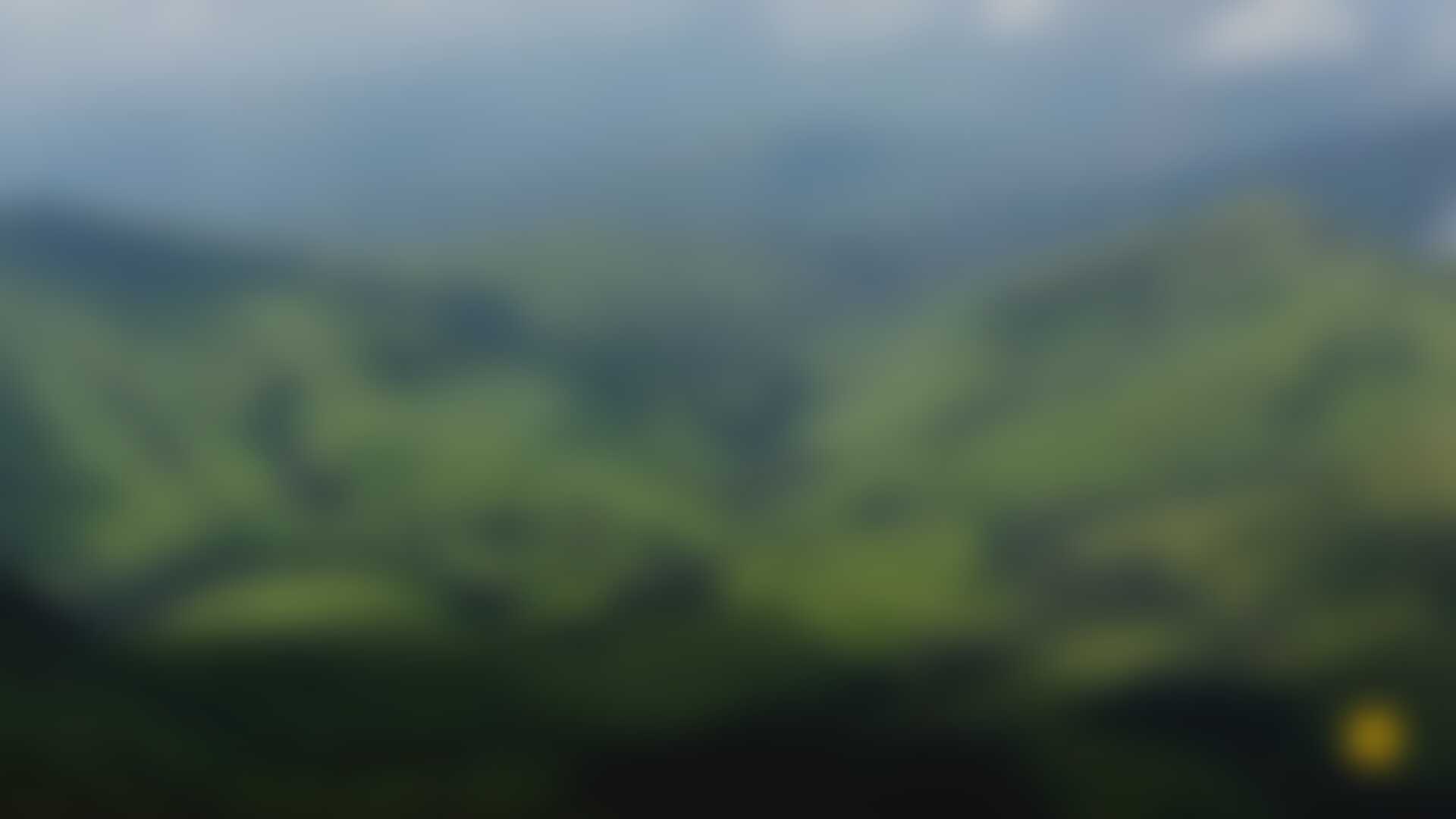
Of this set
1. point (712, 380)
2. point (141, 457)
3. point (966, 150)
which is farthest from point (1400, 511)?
point (141, 457)

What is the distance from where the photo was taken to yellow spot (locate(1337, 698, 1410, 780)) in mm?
1476

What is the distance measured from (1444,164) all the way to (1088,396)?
41 cm

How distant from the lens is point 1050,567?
1.50m

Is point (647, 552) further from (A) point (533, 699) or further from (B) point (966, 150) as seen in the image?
Result: (B) point (966, 150)

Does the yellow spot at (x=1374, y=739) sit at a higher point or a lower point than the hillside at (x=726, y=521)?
lower

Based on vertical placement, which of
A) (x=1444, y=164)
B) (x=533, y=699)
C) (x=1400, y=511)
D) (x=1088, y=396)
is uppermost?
(x=1444, y=164)

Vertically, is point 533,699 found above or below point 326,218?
below

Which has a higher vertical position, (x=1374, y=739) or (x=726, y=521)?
(x=726, y=521)

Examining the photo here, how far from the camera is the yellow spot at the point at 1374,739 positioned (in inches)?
58.1

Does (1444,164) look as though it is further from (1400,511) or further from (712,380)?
(712,380)

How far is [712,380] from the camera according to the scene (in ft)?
5.10

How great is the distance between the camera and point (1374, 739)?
1.48 m

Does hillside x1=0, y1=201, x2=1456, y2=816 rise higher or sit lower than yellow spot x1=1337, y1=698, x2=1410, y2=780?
higher

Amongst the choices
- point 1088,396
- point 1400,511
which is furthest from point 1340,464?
point 1088,396
